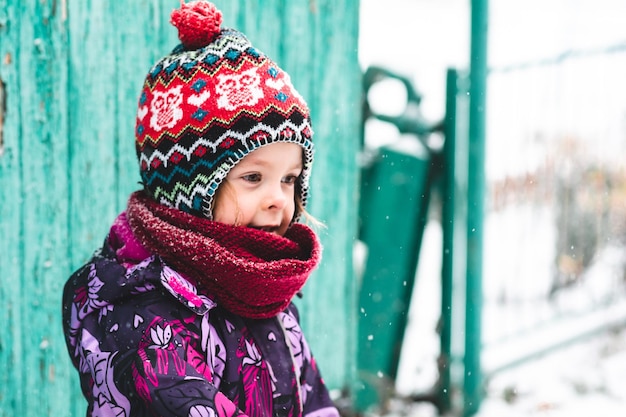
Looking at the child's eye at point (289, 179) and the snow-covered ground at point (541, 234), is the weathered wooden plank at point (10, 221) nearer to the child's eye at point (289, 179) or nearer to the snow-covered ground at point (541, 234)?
the child's eye at point (289, 179)

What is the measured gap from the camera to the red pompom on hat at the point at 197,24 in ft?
5.40

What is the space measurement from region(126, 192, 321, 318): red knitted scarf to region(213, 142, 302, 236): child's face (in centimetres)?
6

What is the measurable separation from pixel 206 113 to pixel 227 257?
0.31 m


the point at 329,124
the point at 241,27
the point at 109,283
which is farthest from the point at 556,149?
the point at 109,283

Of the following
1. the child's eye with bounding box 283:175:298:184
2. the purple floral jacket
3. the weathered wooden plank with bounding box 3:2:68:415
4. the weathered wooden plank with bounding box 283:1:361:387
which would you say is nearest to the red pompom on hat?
the child's eye with bounding box 283:175:298:184

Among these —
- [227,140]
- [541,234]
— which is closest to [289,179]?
[227,140]

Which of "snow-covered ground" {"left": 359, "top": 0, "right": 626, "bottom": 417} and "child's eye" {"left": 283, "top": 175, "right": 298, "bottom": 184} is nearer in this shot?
"child's eye" {"left": 283, "top": 175, "right": 298, "bottom": 184}

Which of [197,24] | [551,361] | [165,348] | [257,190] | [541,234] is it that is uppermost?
[197,24]

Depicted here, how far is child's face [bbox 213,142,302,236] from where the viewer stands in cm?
166

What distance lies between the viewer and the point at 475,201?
11.9 feet

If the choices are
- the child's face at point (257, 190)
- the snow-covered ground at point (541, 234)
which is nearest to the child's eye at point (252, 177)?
the child's face at point (257, 190)

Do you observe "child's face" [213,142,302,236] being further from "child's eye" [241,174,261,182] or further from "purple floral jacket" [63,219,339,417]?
"purple floral jacket" [63,219,339,417]

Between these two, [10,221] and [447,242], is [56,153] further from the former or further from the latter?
[447,242]

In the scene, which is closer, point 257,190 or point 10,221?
point 257,190
